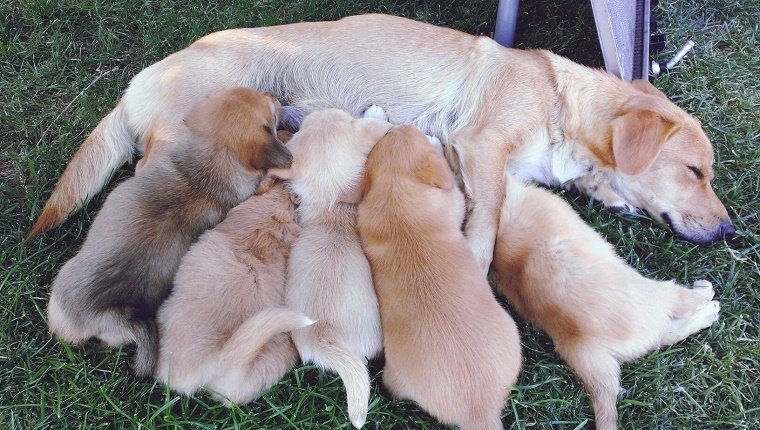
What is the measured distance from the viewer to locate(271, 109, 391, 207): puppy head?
299 centimetres

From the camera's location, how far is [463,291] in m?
2.51

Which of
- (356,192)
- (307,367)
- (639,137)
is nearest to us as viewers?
(307,367)

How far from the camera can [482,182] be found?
10.7ft

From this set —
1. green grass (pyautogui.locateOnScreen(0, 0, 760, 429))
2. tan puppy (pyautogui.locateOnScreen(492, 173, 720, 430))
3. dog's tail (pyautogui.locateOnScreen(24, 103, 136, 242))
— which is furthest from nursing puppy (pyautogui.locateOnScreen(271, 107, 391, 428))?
dog's tail (pyautogui.locateOnScreen(24, 103, 136, 242))

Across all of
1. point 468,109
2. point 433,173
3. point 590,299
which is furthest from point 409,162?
point 590,299

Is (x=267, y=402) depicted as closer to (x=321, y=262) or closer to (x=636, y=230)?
(x=321, y=262)

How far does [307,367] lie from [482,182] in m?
1.32

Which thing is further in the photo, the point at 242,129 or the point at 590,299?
the point at 242,129

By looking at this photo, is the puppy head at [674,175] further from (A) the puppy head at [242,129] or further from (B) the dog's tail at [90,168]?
(B) the dog's tail at [90,168]

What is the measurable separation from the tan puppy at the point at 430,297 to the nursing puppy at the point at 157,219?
58 centimetres

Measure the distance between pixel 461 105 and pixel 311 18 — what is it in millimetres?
1588

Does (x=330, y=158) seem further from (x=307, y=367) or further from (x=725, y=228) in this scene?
(x=725, y=228)

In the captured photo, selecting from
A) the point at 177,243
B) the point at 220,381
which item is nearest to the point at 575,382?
the point at 220,381

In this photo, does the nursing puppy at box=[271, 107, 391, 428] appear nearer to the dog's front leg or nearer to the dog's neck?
the dog's front leg
